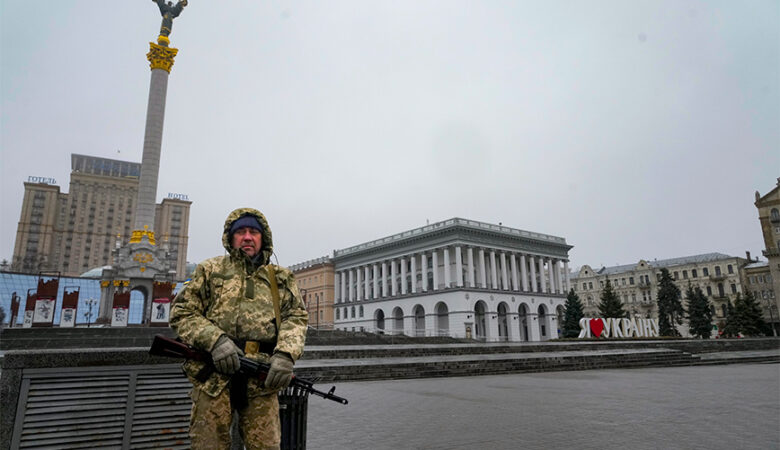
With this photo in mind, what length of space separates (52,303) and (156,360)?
2777 cm

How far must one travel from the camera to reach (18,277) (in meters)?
59.6

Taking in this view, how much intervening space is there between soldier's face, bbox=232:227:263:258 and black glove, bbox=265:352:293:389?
2.66ft

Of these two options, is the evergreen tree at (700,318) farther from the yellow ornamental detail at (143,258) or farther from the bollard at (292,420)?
the bollard at (292,420)

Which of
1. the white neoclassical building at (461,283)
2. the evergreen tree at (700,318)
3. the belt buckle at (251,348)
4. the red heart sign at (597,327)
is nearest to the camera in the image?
the belt buckle at (251,348)

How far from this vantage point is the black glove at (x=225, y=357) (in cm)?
258

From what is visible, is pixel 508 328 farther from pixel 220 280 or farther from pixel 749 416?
pixel 220 280

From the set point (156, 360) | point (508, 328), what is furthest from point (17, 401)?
point (508, 328)

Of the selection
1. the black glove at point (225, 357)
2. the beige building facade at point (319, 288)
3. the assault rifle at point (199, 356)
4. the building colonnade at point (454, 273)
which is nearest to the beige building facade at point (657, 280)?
the building colonnade at point (454, 273)

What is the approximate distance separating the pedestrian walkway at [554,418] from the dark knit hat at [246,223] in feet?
10.6

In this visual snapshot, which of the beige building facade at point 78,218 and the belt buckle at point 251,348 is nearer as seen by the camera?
the belt buckle at point 251,348

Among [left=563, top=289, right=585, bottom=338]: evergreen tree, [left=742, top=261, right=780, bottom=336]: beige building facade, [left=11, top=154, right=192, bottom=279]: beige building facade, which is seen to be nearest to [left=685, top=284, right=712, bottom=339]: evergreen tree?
[left=563, top=289, right=585, bottom=338]: evergreen tree

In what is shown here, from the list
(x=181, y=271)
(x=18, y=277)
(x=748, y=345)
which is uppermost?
(x=181, y=271)

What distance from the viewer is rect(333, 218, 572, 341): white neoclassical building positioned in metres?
53.7

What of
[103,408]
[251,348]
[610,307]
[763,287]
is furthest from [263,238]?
[763,287]
